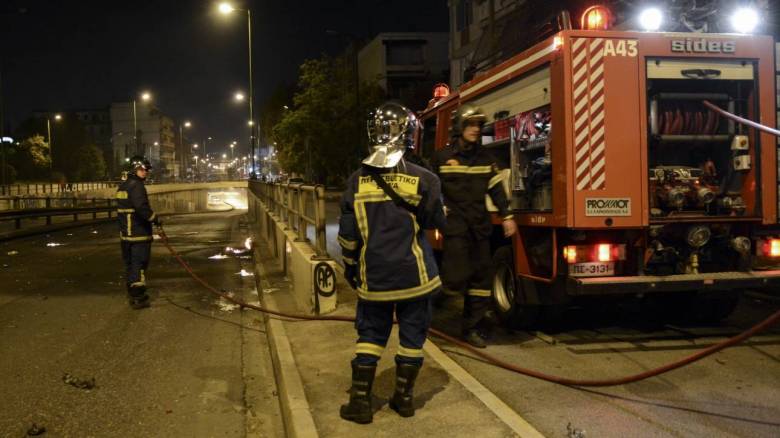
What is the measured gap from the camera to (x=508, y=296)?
21.5ft

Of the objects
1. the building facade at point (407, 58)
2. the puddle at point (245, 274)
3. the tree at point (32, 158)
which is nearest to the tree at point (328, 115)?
the building facade at point (407, 58)

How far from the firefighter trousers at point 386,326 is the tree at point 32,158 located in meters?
71.3

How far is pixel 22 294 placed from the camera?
9.70 metres

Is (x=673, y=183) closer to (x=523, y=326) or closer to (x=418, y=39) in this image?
(x=523, y=326)

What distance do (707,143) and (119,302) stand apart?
7291mm

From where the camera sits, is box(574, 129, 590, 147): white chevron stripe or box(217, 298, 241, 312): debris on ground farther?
box(217, 298, 241, 312): debris on ground

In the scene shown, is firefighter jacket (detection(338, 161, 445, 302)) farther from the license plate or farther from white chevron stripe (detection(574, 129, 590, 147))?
the license plate

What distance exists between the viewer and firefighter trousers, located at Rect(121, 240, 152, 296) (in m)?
8.39

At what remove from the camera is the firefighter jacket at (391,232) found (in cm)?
371

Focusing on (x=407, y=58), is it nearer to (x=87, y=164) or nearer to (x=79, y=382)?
(x=87, y=164)

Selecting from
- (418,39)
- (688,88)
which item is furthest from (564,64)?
(418,39)

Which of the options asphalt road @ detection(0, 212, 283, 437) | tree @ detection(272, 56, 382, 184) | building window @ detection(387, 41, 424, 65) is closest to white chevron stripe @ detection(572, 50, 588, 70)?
asphalt road @ detection(0, 212, 283, 437)

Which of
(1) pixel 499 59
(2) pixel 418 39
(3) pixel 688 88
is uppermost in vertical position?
(2) pixel 418 39

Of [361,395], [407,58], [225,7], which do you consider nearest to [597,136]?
[361,395]
